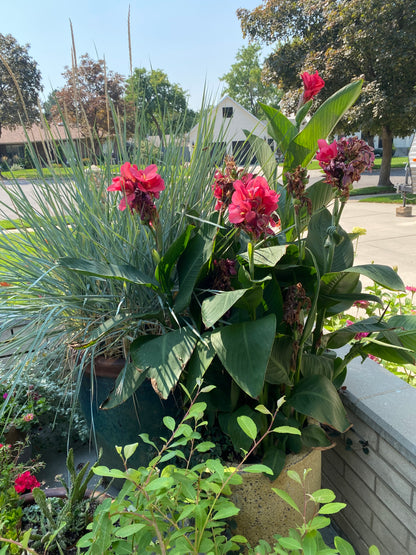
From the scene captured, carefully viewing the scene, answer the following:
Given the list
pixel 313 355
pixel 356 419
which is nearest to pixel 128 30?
pixel 313 355

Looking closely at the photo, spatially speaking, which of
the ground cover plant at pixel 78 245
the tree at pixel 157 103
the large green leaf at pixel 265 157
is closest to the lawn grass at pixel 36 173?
the ground cover plant at pixel 78 245

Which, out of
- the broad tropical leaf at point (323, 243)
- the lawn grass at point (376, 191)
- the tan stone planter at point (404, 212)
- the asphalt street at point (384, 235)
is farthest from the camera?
the lawn grass at point (376, 191)

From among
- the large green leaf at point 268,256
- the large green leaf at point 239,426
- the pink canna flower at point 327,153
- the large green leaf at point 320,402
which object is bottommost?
the large green leaf at point 239,426

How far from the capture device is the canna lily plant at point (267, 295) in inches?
43.2

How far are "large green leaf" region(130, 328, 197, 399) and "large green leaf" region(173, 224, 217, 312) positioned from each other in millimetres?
114

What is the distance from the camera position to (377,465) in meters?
1.30

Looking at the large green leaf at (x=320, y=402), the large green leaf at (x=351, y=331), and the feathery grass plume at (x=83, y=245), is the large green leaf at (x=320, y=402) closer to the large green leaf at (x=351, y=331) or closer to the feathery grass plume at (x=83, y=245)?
the large green leaf at (x=351, y=331)

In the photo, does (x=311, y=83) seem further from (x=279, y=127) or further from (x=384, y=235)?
(x=384, y=235)

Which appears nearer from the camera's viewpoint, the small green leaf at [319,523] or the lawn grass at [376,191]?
the small green leaf at [319,523]

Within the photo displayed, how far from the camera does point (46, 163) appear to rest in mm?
1790

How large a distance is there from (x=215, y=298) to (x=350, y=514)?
3.29 ft

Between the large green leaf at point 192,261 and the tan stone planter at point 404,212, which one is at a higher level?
the large green leaf at point 192,261

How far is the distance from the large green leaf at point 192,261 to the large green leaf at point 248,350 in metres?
0.22

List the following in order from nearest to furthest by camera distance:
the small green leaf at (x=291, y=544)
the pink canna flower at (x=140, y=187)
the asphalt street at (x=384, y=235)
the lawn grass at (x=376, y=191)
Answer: the small green leaf at (x=291, y=544) → the pink canna flower at (x=140, y=187) → the asphalt street at (x=384, y=235) → the lawn grass at (x=376, y=191)
